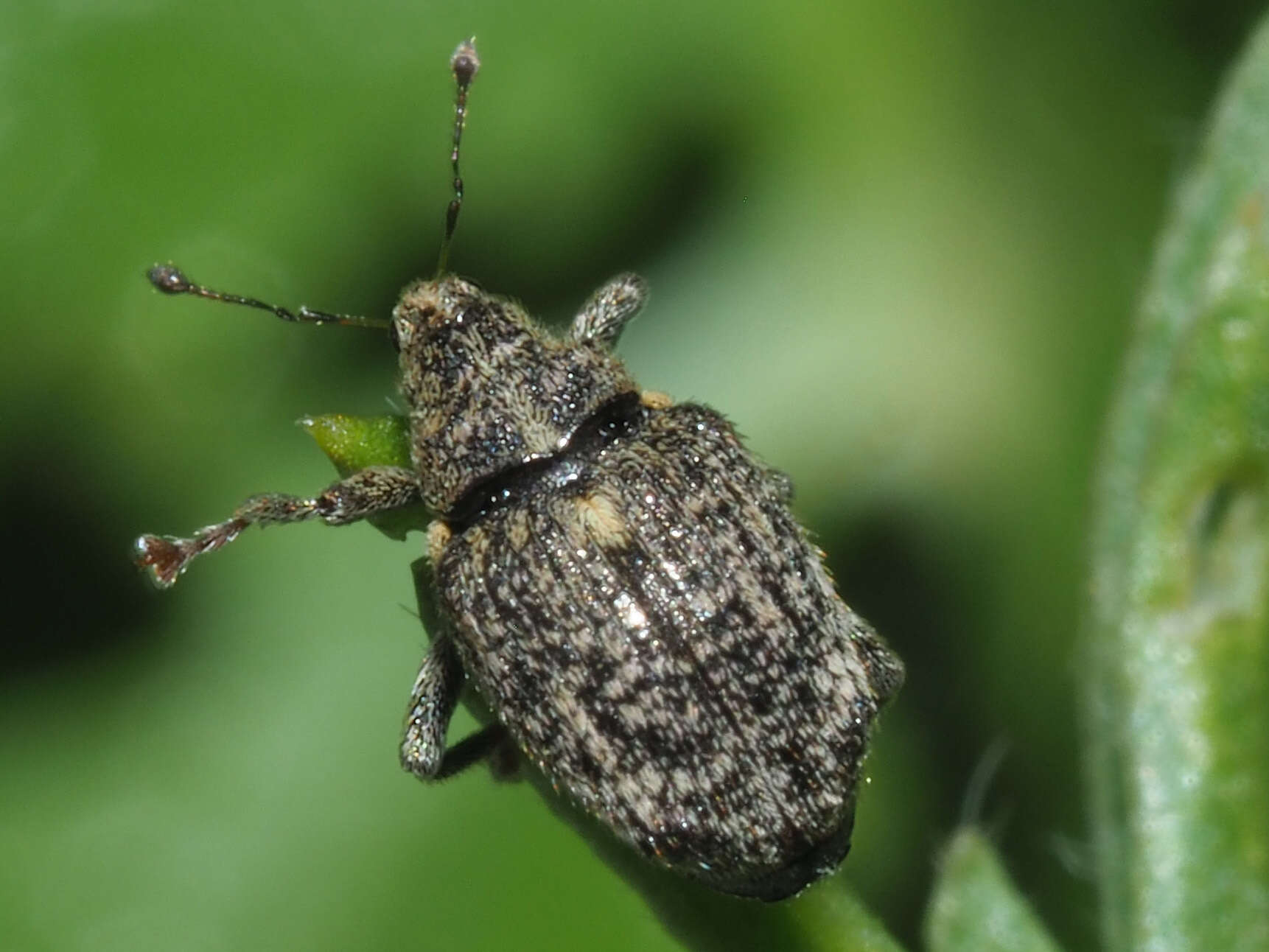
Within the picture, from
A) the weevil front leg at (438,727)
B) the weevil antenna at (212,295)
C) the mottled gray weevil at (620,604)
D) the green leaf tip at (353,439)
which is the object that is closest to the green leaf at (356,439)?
the green leaf tip at (353,439)

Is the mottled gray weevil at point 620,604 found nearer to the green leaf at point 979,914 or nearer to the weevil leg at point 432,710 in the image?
the weevil leg at point 432,710

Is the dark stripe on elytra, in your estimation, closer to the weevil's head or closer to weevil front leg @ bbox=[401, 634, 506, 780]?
the weevil's head

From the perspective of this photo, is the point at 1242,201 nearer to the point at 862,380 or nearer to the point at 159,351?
the point at 862,380

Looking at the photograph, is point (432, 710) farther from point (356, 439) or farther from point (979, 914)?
point (979, 914)

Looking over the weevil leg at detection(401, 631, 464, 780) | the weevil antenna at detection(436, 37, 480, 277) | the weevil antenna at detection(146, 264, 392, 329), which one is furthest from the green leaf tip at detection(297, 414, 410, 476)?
the weevil antenna at detection(436, 37, 480, 277)

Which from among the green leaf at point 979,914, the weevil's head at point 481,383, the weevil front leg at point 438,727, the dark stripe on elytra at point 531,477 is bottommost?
the green leaf at point 979,914

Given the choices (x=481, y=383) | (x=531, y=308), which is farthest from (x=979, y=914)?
(x=531, y=308)

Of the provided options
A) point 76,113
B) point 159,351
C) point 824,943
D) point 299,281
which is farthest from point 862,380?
point 824,943
